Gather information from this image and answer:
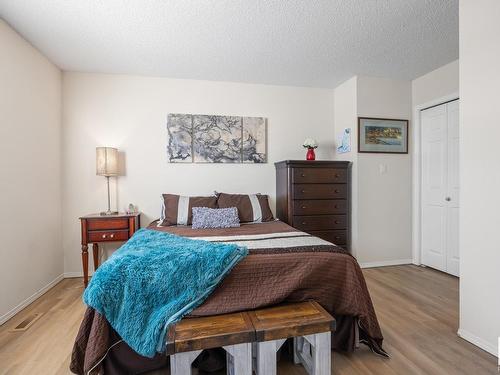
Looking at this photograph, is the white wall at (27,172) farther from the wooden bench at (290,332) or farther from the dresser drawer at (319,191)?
the dresser drawer at (319,191)

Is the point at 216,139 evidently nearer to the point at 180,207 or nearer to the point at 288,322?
the point at 180,207

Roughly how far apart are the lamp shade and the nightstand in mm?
472

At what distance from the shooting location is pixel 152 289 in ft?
4.27

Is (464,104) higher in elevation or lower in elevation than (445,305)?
higher

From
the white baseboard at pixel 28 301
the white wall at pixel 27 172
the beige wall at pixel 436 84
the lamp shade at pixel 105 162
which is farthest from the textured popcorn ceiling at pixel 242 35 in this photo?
the white baseboard at pixel 28 301

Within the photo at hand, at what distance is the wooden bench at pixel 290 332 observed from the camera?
1.23 m

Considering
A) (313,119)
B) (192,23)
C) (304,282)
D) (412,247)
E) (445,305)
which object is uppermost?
(192,23)

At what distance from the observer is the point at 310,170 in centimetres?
300

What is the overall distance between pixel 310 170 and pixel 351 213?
827 mm

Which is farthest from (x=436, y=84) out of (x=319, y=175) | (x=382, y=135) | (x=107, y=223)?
(x=107, y=223)

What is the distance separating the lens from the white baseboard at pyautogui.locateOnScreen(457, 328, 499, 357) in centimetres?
158

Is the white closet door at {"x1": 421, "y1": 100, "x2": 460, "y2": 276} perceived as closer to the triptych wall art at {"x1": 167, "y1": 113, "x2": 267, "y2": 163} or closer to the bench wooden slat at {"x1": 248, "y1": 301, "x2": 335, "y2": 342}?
the triptych wall art at {"x1": 167, "y1": 113, "x2": 267, "y2": 163}

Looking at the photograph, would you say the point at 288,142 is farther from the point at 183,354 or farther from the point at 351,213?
the point at 183,354

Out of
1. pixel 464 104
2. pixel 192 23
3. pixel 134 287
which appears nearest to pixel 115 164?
pixel 192 23
